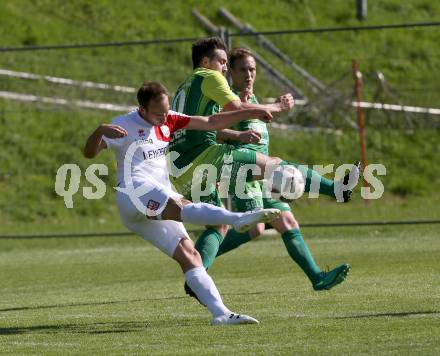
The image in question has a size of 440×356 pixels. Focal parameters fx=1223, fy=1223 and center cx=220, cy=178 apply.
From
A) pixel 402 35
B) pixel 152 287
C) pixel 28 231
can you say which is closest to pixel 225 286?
pixel 152 287

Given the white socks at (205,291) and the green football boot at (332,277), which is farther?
the green football boot at (332,277)

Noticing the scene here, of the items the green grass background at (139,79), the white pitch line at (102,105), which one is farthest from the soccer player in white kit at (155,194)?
the white pitch line at (102,105)

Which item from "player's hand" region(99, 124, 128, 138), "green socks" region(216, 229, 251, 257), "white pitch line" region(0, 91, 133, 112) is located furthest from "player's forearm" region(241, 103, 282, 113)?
"white pitch line" region(0, 91, 133, 112)

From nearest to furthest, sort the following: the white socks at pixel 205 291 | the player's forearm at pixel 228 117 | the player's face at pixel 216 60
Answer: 1. the white socks at pixel 205 291
2. the player's forearm at pixel 228 117
3. the player's face at pixel 216 60

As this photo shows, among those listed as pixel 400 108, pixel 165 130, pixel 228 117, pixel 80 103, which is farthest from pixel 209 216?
pixel 80 103

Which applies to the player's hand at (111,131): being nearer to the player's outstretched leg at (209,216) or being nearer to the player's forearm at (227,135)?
the player's outstretched leg at (209,216)

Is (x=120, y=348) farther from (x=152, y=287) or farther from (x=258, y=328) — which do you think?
(x=152, y=287)

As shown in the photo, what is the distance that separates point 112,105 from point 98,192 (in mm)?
3318

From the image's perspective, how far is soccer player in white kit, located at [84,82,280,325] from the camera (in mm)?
8234

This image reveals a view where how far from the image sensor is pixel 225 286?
11.2 m

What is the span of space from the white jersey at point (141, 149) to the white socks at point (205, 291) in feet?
2.18

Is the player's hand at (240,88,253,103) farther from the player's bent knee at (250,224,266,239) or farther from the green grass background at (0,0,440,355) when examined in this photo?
the green grass background at (0,0,440,355)

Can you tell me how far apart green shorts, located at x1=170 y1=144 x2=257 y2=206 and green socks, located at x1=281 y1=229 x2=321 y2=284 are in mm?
652

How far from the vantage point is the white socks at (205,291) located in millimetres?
8172
